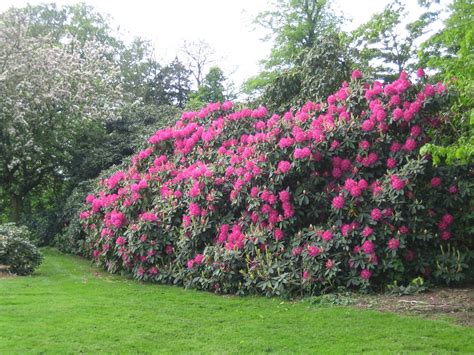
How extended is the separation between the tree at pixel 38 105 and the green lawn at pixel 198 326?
30.1 feet

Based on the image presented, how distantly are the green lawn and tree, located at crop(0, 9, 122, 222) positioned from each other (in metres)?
9.18

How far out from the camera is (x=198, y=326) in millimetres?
5754

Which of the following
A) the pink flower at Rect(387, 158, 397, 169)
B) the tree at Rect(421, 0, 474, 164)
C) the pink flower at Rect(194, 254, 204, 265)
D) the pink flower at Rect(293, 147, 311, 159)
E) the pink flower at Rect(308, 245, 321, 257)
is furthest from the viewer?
the pink flower at Rect(194, 254, 204, 265)

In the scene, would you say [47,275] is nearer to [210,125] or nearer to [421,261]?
[210,125]

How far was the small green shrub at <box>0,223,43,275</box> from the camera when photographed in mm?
10008

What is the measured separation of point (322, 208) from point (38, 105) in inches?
461

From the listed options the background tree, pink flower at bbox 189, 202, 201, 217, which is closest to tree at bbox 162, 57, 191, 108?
the background tree

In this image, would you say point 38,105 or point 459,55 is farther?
point 38,105

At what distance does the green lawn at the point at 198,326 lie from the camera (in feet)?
15.9

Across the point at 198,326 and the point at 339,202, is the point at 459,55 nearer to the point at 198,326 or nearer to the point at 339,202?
the point at 339,202

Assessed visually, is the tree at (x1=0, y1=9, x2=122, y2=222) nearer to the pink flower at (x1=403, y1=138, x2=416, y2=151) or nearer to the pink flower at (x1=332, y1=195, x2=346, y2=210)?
the pink flower at (x1=332, y1=195, x2=346, y2=210)

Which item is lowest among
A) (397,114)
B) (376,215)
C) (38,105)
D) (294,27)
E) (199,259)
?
(199,259)

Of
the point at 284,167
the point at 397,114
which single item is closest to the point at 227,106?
the point at 284,167

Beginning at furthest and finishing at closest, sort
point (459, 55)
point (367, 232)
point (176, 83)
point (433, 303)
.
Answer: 1. point (176, 83)
2. point (367, 232)
3. point (433, 303)
4. point (459, 55)
